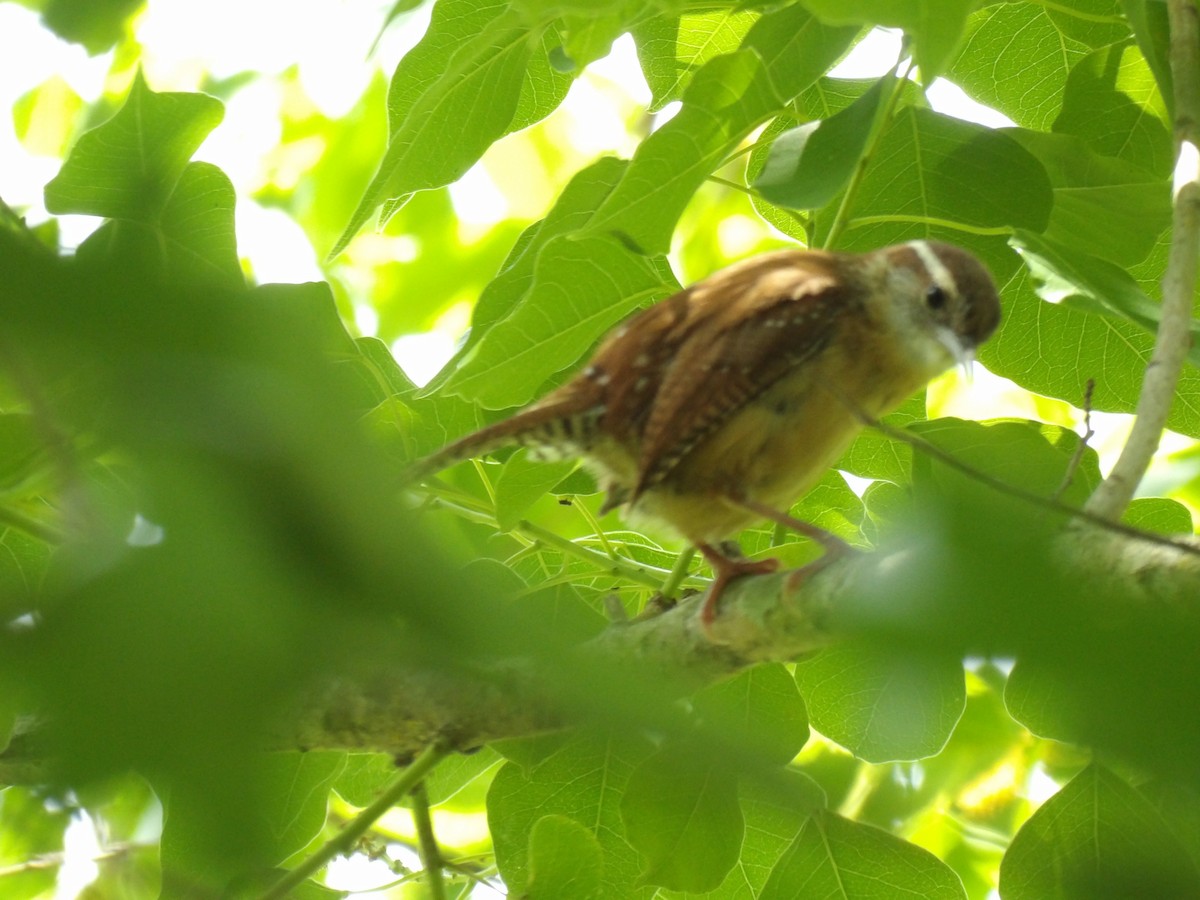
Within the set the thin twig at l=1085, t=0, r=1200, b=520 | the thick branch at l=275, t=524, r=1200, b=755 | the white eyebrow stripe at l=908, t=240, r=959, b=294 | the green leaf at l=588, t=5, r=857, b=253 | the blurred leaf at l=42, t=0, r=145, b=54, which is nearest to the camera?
the thick branch at l=275, t=524, r=1200, b=755

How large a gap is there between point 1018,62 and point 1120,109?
0.33 metres

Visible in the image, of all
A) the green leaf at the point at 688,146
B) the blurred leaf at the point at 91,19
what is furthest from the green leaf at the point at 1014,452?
the blurred leaf at the point at 91,19

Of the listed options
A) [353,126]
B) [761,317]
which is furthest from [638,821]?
[353,126]

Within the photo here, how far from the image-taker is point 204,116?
2049 mm

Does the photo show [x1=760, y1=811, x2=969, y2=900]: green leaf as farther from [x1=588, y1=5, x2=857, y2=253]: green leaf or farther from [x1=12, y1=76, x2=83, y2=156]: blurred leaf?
[x1=12, y1=76, x2=83, y2=156]: blurred leaf

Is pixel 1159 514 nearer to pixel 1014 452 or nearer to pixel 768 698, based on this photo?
pixel 1014 452

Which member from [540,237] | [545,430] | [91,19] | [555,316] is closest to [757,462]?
[545,430]

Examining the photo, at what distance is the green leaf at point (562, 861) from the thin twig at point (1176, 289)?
3.44 feet

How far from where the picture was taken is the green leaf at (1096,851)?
0.51 m

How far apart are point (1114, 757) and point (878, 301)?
2.54 m

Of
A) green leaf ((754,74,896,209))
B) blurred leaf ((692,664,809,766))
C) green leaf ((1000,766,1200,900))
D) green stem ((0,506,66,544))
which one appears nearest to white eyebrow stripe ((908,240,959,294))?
green leaf ((754,74,896,209))

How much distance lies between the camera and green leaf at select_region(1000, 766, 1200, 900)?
51 cm

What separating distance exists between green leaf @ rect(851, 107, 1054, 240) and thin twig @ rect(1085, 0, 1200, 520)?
0.30m

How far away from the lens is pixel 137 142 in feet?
6.07
